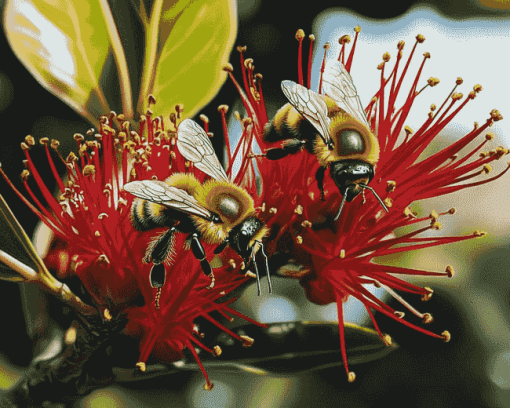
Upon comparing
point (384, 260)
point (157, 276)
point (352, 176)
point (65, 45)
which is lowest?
point (384, 260)

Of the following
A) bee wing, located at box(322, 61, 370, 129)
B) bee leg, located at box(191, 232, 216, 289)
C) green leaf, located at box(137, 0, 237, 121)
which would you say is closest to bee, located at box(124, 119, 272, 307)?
bee leg, located at box(191, 232, 216, 289)

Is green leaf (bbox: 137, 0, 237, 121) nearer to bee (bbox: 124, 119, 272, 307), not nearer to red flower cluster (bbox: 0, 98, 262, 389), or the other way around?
red flower cluster (bbox: 0, 98, 262, 389)

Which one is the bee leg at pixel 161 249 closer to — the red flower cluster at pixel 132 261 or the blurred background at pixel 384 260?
the red flower cluster at pixel 132 261

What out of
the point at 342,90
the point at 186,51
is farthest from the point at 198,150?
the point at 186,51

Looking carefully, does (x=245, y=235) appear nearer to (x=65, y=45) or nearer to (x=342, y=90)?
(x=342, y=90)

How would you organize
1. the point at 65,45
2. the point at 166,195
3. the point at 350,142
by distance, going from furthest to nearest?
1. the point at 65,45
2. the point at 350,142
3. the point at 166,195

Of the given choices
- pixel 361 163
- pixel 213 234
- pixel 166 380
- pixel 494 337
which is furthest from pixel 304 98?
pixel 494 337

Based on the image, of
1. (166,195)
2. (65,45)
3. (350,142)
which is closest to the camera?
(166,195)
